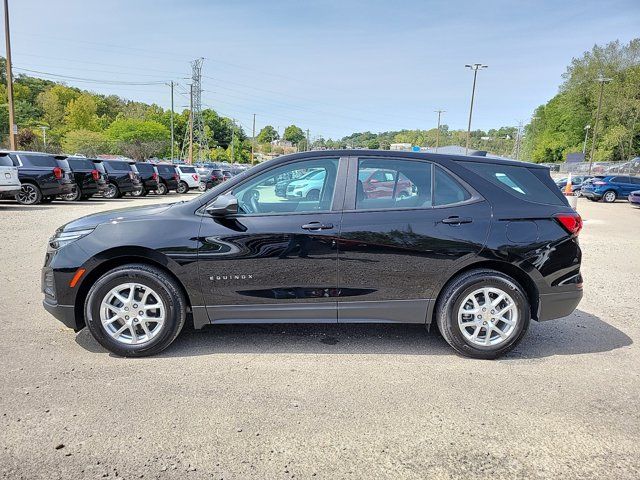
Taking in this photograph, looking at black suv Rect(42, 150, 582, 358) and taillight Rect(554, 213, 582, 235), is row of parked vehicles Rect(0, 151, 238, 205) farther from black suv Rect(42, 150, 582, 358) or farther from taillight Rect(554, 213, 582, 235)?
taillight Rect(554, 213, 582, 235)

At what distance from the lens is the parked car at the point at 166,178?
24.4 metres

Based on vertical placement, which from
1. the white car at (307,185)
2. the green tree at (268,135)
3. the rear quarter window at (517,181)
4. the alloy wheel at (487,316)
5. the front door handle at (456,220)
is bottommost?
the alloy wheel at (487,316)

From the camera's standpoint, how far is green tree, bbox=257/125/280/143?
152125 mm

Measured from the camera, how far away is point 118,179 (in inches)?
761

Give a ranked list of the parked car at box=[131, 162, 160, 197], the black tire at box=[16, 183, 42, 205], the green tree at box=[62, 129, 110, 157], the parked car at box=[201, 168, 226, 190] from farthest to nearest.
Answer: the green tree at box=[62, 129, 110, 157] < the parked car at box=[201, 168, 226, 190] < the parked car at box=[131, 162, 160, 197] < the black tire at box=[16, 183, 42, 205]

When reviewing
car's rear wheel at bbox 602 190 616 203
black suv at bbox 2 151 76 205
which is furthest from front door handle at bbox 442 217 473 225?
car's rear wheel at bbox 602 190 616 203

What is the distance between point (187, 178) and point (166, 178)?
2.82 meters

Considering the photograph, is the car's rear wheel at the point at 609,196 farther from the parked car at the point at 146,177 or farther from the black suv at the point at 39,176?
the black suv at the point at 39,176

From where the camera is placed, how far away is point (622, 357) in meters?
4.05

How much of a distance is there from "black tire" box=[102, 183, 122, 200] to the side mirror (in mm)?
17434

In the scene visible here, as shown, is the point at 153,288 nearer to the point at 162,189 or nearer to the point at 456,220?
the point at 456,220

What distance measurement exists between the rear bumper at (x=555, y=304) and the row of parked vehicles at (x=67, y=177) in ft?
47.3

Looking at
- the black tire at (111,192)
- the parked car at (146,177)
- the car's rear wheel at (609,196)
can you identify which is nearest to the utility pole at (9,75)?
the parked car at (146,177)

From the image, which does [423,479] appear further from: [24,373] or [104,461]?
[24,373]
